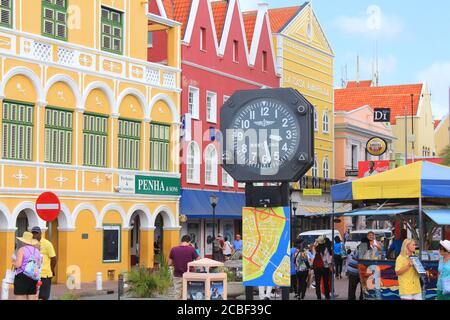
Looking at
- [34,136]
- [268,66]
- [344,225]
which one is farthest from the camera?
[344,225]

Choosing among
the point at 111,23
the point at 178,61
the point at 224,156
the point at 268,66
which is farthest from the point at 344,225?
the point at 224,156

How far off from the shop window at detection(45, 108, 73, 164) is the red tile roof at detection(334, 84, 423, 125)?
45.2m

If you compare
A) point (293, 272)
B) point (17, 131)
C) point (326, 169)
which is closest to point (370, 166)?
point (326, 169)

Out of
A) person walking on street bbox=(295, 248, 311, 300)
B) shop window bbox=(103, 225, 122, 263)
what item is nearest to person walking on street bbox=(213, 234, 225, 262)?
shop window bbox=(103, 225, 122, 263)

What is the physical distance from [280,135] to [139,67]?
24379mm

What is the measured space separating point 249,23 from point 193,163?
11337mm

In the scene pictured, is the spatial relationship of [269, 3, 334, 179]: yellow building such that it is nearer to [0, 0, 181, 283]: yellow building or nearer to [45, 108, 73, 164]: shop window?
[0, 0, 181, 283]: yellow building

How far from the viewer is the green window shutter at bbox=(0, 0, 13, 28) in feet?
108

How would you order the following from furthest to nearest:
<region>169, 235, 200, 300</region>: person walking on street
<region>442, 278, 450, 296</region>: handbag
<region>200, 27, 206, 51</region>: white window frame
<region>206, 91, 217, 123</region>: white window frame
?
<region>206, 91, 217, 123</region>: white window frame, <region>200, 27, 206, 51</region>: white window frame, <region>169, 235, 200, 300</region>: person walking on street, <region>442, 278, 450, 296</region>: handbag

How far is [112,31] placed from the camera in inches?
1507

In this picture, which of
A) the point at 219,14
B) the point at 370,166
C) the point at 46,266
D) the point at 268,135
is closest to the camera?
the point at 268,135

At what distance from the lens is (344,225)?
64.4 meters

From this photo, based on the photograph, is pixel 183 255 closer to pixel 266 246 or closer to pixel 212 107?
pixel 266 246

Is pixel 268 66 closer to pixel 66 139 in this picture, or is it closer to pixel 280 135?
pixel 66 139
